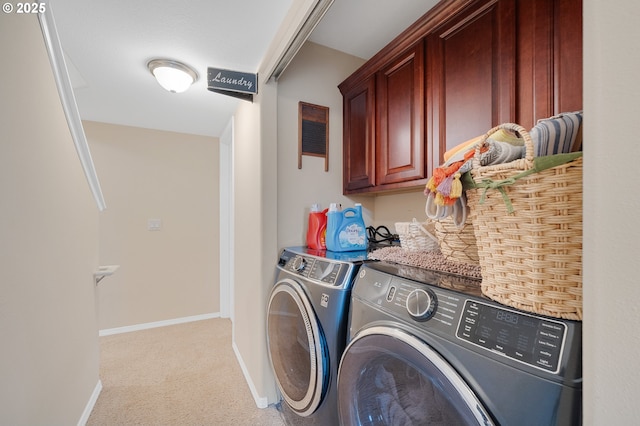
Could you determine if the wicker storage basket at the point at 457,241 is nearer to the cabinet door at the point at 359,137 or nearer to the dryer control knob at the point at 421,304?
the dryer control knob at the point at 421,304

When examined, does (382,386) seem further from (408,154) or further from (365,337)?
(408,154)

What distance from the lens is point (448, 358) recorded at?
1.93 feet

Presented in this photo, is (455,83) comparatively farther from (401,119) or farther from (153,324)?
(153,324)

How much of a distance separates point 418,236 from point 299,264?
0.61 metres

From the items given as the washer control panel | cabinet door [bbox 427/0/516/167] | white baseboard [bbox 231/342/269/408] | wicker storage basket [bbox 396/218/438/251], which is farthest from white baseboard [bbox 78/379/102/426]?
cabinet door [bbox 427/0/516/167]

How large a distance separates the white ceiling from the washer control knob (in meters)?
1.26

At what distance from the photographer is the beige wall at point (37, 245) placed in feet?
2.93

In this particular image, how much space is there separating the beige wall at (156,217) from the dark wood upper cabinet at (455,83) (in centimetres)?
218

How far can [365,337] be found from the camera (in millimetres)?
805

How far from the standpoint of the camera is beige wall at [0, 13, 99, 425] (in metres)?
0.89

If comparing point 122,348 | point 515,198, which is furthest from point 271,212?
point 122,348

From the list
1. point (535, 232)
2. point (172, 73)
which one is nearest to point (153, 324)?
point (172, 73)

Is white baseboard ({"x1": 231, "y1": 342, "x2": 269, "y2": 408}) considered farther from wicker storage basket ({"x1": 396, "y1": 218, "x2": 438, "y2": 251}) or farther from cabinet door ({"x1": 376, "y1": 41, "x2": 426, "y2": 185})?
cabinet door ({"x1": 376, "y1": 41, "x2": 426, "y2": 185})

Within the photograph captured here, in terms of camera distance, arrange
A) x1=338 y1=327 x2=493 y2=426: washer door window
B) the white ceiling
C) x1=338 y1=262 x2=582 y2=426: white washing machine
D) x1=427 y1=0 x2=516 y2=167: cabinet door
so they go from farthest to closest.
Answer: the white ceiling, x1=427 y1=0 x2=516 y2=167: cabinet door, x1=338 y1=327 x2=493 y2=426: washer door window, x1=338 y1=262 x2=582 y2=426: white washing machine
